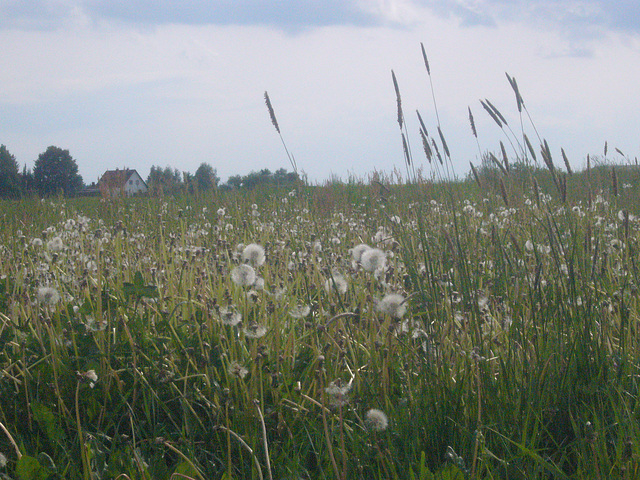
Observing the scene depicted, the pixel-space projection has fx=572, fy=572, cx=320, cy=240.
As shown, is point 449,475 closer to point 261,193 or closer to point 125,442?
point 125,442

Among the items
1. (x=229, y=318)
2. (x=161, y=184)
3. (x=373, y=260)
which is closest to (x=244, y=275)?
(x=229, y=318)

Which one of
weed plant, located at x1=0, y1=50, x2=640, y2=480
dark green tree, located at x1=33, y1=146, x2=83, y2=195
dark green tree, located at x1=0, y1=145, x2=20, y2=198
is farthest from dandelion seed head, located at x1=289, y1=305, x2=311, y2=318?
dark green tree, located at x1=33, y1=146, x2=83, y2=195

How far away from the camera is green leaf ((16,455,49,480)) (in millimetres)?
1508

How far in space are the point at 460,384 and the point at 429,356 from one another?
0.42 ft

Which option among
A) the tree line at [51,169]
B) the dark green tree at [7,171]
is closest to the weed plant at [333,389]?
the dark green tree at [7,171]

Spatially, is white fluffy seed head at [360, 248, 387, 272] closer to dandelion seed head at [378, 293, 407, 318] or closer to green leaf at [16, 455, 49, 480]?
dandelion seed head at [378, 293, 407, 318]

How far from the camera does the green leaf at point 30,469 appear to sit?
151 cm

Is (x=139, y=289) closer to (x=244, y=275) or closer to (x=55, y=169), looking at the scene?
(x=244, y=275)

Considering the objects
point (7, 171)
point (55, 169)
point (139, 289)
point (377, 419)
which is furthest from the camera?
point (55, 169)

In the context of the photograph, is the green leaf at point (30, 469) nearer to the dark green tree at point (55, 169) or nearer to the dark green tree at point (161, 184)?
the dark green tree at point (161, 184)

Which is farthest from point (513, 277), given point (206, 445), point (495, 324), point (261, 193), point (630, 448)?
point (261, 193)

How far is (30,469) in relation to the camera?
1.52m

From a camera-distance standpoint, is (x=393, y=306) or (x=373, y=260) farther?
(x=373, y=260)

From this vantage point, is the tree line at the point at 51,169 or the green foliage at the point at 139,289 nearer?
the green foliage at the point at 139,289
